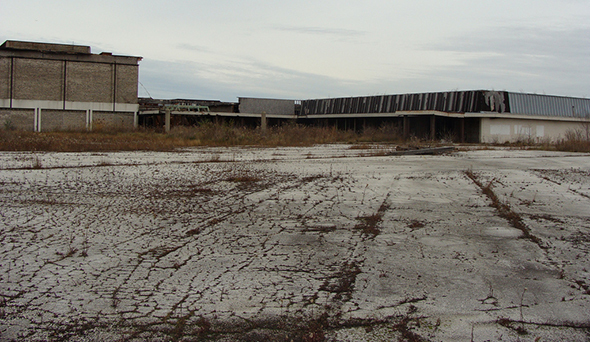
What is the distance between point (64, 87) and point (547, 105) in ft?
143

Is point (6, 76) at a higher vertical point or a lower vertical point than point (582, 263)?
higher

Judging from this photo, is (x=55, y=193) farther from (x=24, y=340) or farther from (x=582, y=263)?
(x=582, y=263)

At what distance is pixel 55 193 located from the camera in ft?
26.0

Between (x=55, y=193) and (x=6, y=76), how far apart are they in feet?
142

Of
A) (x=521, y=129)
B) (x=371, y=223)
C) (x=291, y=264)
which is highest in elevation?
(x=521, y=129)

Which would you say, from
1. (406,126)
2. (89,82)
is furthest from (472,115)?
(89,82)

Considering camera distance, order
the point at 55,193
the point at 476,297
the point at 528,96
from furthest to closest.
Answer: the point at 528,96 → the point at 55,193 → the point at 476,297

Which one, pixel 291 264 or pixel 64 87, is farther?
pixel 64 87

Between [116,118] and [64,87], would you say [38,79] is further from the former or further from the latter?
[116,118]

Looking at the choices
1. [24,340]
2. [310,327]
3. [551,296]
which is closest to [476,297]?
[551,296]

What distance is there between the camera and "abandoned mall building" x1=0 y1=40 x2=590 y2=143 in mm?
37812

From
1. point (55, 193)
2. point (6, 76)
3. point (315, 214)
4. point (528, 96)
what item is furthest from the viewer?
point (6, 76)

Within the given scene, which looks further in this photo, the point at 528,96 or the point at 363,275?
the point at 528,96

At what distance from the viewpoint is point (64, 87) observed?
45.8 meters
